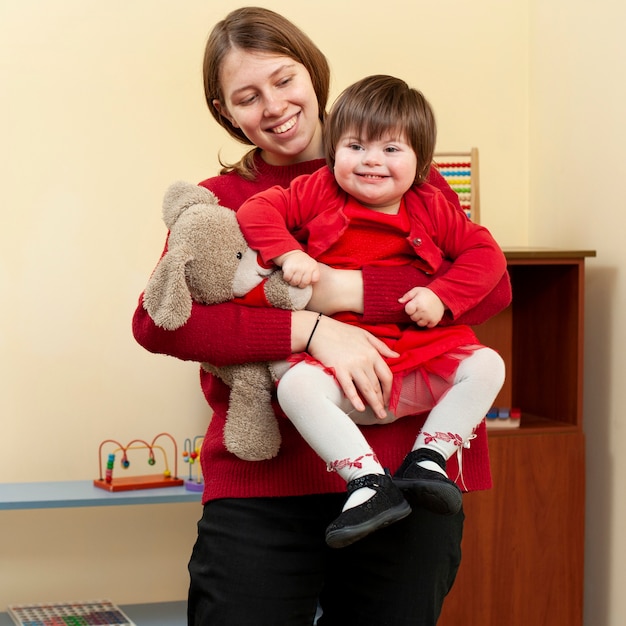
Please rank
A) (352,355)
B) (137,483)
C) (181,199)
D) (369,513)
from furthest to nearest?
(137,483) → (181,199) → (352,355) → (369,513)

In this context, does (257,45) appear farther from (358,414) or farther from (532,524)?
(532,524)

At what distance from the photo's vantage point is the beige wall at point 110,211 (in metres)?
2.88

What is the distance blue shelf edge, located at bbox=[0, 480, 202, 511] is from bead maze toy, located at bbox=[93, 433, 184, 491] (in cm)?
2

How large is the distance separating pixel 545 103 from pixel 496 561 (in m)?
1.51

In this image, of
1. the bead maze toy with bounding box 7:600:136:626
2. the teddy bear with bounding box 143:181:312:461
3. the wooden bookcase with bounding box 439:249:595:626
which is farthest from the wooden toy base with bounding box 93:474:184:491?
the teddy bear with bounding box 143:181:312:461

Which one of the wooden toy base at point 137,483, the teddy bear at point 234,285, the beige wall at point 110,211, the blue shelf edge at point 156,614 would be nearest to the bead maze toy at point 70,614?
the blue shelf edge at point 156,614

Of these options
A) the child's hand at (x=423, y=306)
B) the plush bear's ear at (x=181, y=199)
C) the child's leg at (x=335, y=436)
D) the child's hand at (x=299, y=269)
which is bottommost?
the child's leg at (x=335, y=436)

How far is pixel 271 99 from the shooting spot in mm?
1495

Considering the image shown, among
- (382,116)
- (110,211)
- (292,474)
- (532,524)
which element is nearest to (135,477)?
(110,211)

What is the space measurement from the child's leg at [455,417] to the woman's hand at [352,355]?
77mm

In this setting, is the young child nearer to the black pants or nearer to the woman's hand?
the woman's hand

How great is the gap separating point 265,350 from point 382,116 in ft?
1.37

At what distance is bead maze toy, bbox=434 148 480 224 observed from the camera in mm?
2902

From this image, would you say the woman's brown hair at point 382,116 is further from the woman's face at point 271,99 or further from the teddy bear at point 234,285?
the teddy bear at point 234,285
